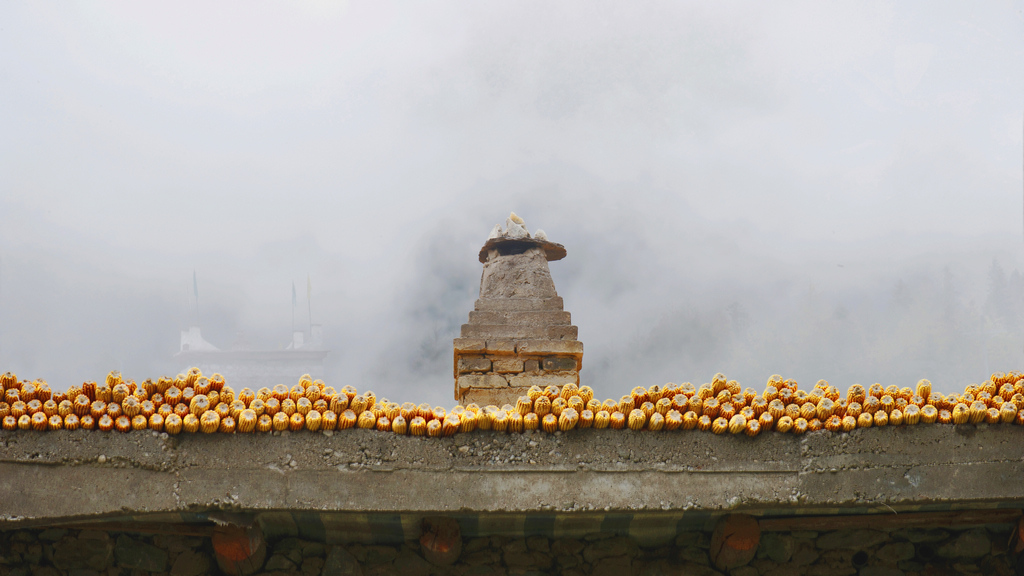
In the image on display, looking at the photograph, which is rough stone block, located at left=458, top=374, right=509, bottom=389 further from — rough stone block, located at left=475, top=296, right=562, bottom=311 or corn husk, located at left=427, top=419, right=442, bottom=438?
corn husk, located at left=427, top=419, right=442, bottom=438

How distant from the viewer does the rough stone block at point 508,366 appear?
19.4ft

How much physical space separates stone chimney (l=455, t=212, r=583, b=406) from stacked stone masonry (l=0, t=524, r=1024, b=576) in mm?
1957

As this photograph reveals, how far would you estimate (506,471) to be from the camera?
358cm

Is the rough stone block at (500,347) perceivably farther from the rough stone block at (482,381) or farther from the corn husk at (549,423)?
the corn husk at (549,423)

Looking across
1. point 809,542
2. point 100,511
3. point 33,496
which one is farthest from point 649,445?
point 33,496

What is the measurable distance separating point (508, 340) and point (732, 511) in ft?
8.98

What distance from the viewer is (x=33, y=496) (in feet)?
11.4

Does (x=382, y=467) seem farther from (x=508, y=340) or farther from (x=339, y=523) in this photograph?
(x=508, y=340)

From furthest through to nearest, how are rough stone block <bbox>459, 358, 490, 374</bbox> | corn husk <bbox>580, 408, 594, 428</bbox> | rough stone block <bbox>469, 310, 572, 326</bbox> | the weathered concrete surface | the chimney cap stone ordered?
the chimney cap stone → rough stone block <bbox>469, 310, 572, 326</bbox> → rough stone block <bbox>459, 358, 490, 374</bbox> → corn husk <bbox>580, 408, 594, 428</bbox> → the weathered concrete surface

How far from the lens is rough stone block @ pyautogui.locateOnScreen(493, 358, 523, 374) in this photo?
5.92 m

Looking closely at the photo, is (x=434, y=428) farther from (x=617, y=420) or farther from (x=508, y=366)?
(x=508, y=366)

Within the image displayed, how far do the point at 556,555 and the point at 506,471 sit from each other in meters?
0.76

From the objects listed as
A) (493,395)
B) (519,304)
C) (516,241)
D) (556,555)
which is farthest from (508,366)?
(556,555)

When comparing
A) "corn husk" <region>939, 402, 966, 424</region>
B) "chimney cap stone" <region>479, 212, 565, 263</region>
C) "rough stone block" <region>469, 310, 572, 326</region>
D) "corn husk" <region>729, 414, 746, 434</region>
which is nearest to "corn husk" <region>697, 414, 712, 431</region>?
"corn husk" <region>729, 414, 746, 434</region>
